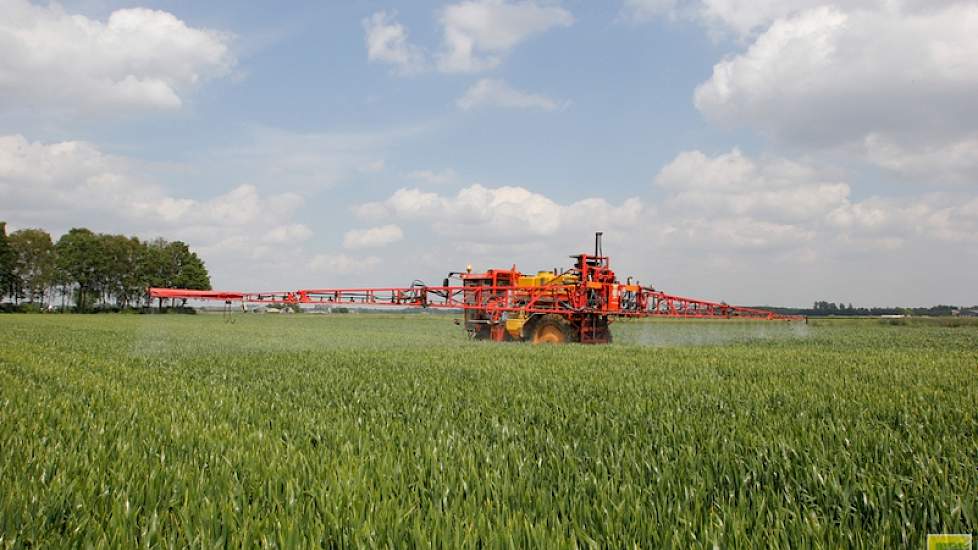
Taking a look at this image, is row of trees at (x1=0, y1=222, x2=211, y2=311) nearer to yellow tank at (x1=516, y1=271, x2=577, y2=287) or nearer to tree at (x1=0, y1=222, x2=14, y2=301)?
tree at (x1=0, y1=222, x2=14, y2=301)

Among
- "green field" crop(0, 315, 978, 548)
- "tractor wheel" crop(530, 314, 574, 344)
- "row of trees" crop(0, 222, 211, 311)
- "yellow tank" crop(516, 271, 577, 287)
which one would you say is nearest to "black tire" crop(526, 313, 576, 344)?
"tractor wheel" crop(530, 314, 574, 344)

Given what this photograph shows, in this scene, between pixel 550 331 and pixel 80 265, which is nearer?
pixel 550 331

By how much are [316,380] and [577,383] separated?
4.60 m

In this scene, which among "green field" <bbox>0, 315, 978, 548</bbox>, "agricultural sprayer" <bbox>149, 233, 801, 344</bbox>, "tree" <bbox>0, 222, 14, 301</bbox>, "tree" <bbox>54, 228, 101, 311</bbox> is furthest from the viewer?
"tree" <bbox>54, 228, 101, 311</bbox>

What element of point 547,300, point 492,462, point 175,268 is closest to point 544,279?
point 547,300

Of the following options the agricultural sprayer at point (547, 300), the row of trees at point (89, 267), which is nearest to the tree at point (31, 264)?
the row of trees at point (89, 267)

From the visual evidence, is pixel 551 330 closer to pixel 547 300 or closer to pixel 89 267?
pixel 547 300

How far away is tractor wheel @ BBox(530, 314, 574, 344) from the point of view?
→ 76.5 feet

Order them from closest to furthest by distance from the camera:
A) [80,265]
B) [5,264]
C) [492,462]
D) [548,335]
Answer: [492,462] < [548,335] < [5,264] < [80,265]

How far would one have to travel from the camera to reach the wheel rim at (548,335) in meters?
23.3

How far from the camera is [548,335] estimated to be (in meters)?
23.4

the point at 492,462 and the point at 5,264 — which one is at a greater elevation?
the point at 5,264

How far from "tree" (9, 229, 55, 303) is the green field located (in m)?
94.0

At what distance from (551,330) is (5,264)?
90578mm
